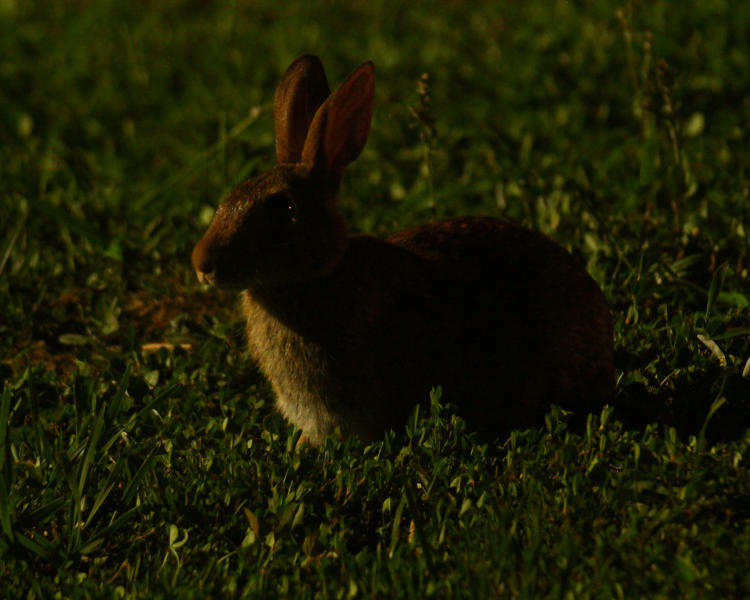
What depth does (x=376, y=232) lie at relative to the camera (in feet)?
19.6

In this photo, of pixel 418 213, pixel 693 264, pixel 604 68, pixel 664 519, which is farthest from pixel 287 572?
pixel 604 68

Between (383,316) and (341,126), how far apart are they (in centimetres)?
72

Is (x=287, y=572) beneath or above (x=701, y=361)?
above

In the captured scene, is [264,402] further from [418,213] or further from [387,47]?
[387,47]

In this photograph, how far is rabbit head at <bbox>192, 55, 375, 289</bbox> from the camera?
4125 millimetres

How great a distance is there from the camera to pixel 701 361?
14.4 feet

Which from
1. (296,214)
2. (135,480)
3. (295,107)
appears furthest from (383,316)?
(135,480)

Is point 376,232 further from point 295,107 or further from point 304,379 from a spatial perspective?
point 304,379

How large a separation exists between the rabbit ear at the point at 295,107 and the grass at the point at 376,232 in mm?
510

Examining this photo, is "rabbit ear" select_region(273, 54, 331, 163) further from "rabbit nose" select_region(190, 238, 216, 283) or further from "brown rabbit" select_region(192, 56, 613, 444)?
"rabbit nose" select_region(190, 238, 216, 283)

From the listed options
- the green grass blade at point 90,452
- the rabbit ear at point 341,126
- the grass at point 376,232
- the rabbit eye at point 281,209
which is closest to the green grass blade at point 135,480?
the grass at point 376,232

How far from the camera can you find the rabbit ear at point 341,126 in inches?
167

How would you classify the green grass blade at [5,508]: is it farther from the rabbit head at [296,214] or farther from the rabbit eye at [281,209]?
the rabbit eye at [281,209]

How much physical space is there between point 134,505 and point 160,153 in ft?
12.3
